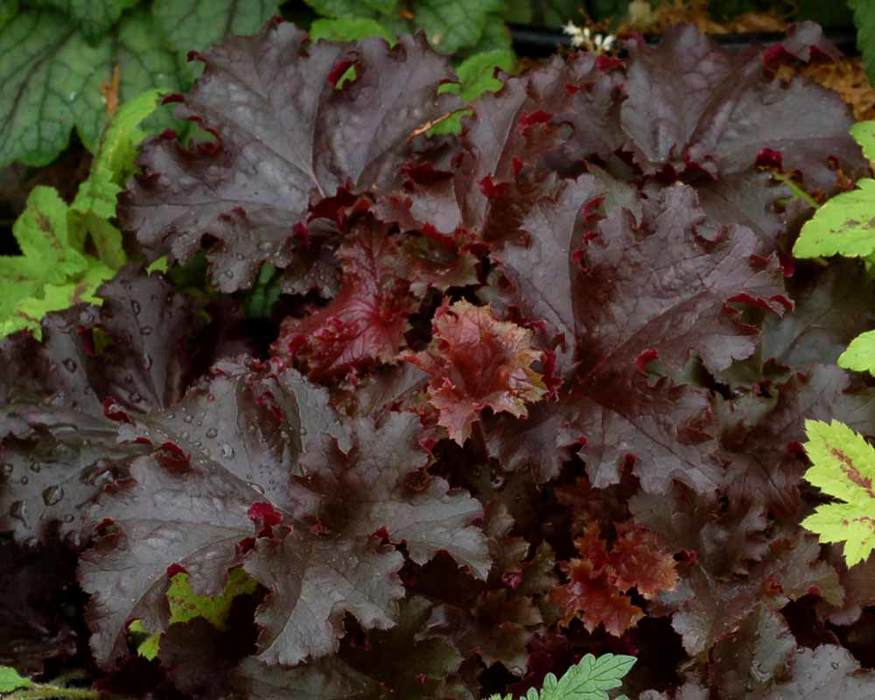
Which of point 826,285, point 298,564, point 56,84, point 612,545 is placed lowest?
point 612,545

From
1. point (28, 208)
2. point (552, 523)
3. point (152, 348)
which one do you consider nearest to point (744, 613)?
point (552, 523)

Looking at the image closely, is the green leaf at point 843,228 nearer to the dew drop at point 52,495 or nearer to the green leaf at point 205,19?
the dew drop at point 52,495

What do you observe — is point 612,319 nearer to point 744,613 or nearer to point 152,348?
point 744,613

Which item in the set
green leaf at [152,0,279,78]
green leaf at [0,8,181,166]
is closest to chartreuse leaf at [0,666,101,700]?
green leaf at [0,8,181,166]

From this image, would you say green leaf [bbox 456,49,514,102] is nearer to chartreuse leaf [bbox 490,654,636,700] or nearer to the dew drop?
the dew drop

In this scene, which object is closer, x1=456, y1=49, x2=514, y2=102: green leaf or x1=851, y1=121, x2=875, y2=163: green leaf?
x1=851, y1=121, x2=875, y2=163: green leaf

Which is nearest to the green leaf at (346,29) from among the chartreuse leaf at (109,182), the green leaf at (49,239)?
the chartreuse leaf at (109,182)

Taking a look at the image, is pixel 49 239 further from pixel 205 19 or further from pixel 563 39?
pixel 563 39
